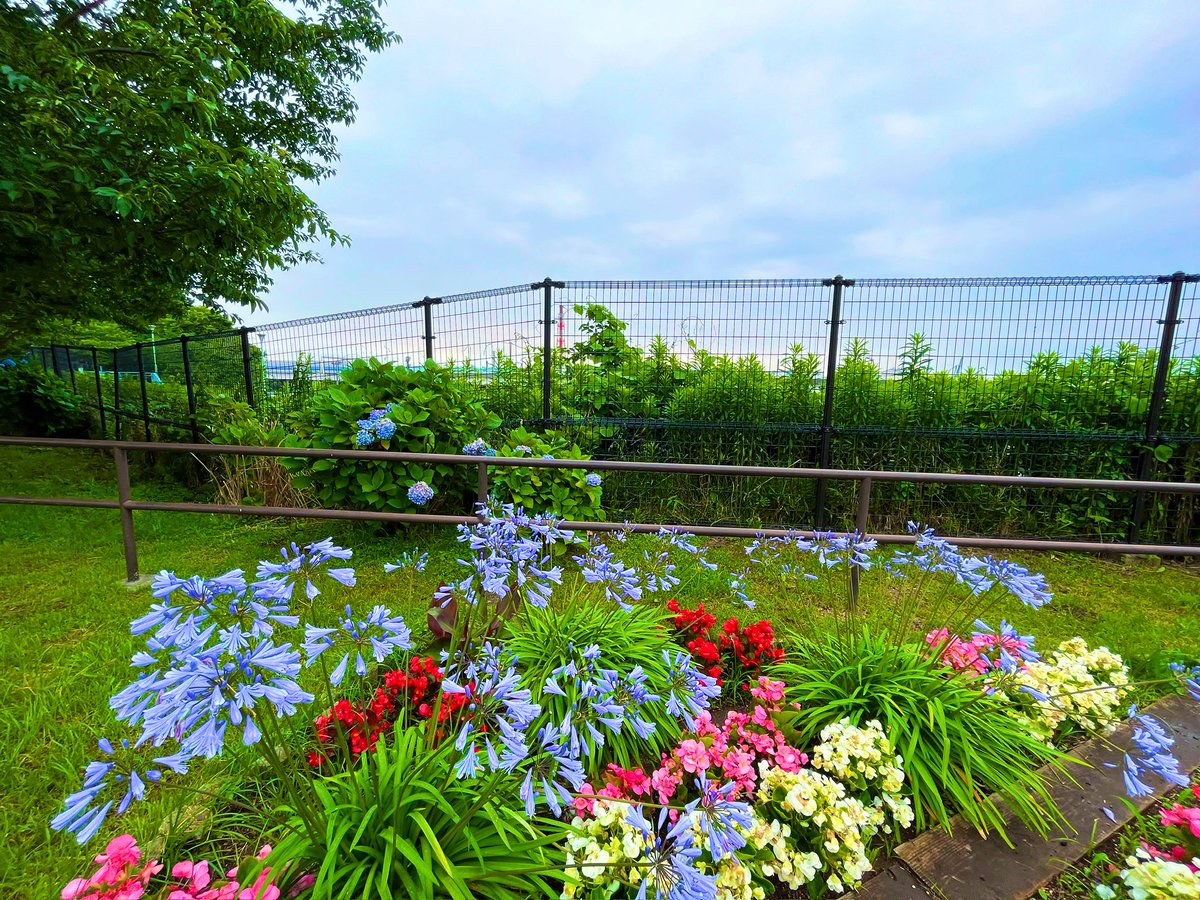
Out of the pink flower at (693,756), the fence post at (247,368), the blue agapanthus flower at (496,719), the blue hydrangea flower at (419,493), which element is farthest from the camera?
the fence post at (247,368)

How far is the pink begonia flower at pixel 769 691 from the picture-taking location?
1.64m

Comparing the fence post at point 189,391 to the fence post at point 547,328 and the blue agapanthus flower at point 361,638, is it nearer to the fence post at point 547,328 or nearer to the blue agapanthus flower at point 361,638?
the fence post at point 547,328

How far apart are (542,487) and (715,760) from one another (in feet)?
8.70

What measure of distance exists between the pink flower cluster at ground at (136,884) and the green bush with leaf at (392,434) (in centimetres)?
A: 295

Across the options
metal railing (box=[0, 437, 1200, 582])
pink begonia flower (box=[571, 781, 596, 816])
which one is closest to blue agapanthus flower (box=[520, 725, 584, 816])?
pink begonia flower (box=[571, 781, 596, 816])

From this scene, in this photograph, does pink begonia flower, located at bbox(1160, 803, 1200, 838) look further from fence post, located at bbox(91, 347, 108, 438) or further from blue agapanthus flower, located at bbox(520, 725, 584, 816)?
fence post, located at bbox(91, 347, 108, 438)

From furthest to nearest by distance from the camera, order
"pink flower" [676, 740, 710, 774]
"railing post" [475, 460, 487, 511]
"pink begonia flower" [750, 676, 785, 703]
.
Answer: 1. "railing post" [475, 460, 487, 511]
2. "pink begonia flower" [750, 676, 785, 703]
3. "pink flower" [676, 740, 710, 774]

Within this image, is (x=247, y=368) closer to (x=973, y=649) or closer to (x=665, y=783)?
(x=665, y=783)

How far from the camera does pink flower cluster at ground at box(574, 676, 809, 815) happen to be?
1.35m

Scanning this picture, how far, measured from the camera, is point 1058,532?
4.41 meters

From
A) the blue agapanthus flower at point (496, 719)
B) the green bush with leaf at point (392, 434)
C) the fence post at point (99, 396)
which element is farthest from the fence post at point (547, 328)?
the fence post at point (99, 396)

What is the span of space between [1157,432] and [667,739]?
4.89 metres

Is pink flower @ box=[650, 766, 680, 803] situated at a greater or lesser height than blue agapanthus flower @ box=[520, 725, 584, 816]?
lesser

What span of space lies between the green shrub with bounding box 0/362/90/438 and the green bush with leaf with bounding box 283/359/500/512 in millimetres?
8137
